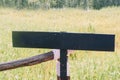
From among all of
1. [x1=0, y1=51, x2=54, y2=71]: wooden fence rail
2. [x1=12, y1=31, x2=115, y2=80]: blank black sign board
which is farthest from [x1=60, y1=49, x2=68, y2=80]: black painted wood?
[x1=0, y1=51, x2=54, y2=71]: wooden fence rail

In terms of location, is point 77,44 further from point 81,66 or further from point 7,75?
point 81,66

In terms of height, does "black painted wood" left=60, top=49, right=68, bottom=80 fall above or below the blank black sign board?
below

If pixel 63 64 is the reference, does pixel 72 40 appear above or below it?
above

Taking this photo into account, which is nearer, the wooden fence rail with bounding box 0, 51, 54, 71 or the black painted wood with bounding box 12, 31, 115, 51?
the black painted wood with bounding box 12, 31, 115, 51

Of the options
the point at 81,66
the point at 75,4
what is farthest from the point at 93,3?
the point at 81,66

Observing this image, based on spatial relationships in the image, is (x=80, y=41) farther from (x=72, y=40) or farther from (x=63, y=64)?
(x=63, y=64)

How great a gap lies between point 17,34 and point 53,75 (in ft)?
9.59

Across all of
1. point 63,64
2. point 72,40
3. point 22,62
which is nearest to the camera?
point 72,40

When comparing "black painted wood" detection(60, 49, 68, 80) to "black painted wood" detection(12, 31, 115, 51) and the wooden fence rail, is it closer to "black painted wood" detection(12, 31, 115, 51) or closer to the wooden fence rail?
"black painted wood" detection(12, 31, 115, 51)

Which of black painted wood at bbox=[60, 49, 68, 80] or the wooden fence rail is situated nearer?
black painted wood at bbox=[60, 49, 68, 80]

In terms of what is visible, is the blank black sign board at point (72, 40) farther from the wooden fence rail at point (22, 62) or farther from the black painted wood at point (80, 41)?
the wooden fence rail at point (22, 62)

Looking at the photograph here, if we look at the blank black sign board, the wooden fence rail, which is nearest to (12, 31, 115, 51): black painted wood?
the blank black sign board

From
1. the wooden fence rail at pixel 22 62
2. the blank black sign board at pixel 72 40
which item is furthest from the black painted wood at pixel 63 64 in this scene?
the wooden fence rail at pixel 22 62

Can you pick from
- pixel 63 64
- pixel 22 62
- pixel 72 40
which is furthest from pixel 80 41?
pixel 22 62
